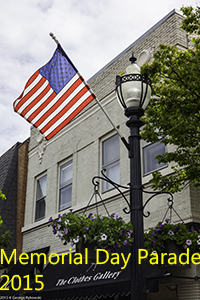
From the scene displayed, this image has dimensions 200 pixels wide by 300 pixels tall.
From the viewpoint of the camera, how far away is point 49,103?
916cm

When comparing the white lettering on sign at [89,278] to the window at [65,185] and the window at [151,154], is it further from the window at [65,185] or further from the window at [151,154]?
the window at [65,185]

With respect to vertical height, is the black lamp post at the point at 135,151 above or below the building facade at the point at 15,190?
below

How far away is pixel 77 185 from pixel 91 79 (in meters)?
4.00

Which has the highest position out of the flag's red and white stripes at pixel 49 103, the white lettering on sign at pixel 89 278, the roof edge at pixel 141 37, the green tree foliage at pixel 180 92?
the roof edge at pixel 141 37

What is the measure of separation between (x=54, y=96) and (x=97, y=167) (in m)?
4.40

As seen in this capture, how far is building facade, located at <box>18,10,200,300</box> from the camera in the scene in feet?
31.7

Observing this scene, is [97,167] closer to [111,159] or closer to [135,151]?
[111,159]

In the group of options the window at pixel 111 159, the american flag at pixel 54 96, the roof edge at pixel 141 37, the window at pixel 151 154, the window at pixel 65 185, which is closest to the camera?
the american flag at pixel 54 96

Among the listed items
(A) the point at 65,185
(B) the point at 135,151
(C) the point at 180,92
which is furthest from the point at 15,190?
(B) the point at 135,151

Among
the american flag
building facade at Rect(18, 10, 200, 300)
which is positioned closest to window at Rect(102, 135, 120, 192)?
building facade at Rect(18, 10, 200, 300)

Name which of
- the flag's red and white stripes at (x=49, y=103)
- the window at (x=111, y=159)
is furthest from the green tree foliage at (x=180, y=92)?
the window at (x=111, y=159)

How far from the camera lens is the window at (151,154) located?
35.8 feet

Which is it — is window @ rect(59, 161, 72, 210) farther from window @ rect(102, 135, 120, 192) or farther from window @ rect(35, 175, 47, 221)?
window @ rect(102, 135, 120, 192)

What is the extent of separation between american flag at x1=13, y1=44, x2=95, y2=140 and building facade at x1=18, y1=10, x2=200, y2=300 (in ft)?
9.91
